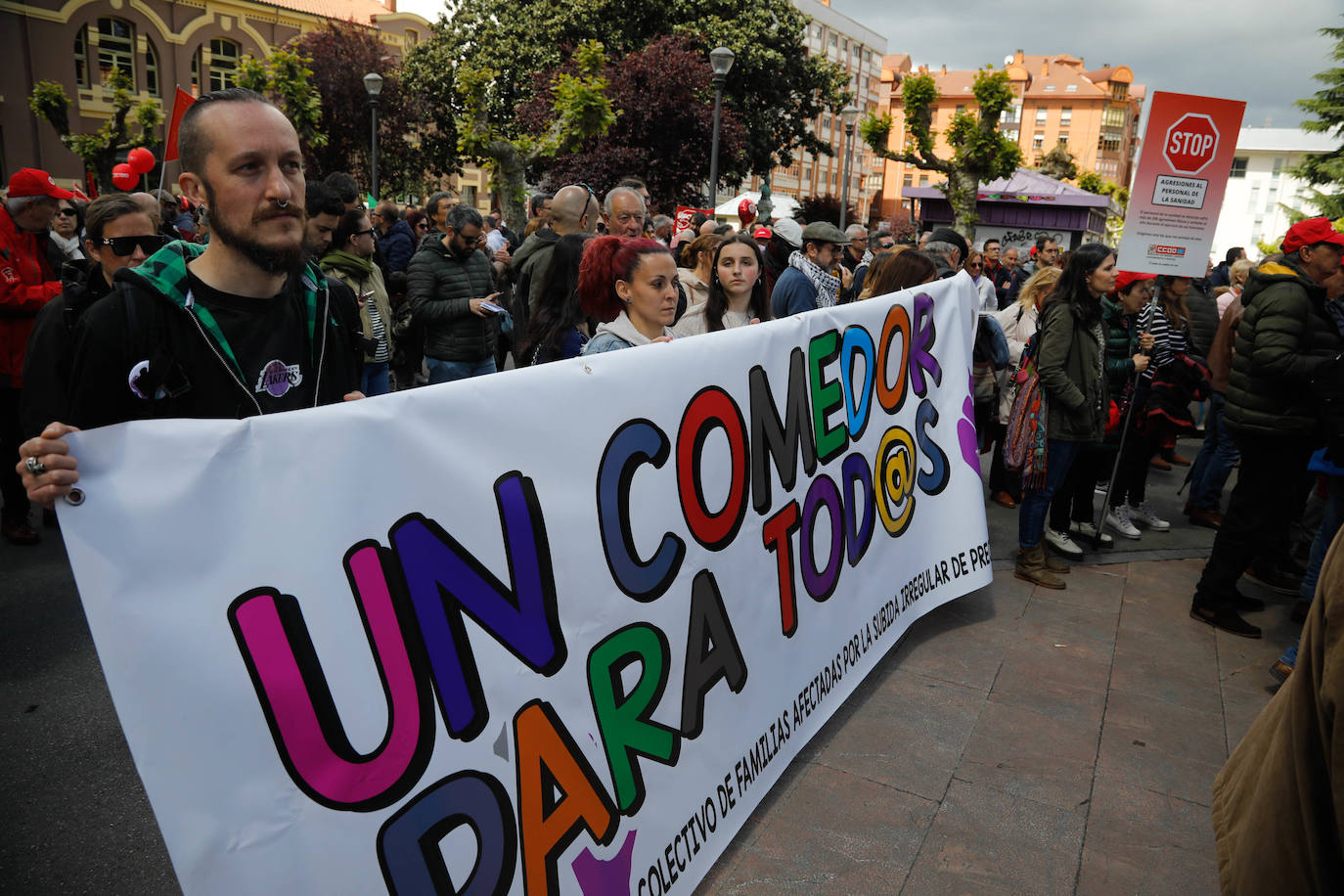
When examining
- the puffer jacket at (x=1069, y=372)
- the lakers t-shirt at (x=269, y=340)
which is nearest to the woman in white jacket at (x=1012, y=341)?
the puffer jacket at (x=1069, y=372)

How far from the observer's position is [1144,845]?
294 centimetres

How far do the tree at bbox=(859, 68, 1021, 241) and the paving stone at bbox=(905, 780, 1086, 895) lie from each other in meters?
26.5

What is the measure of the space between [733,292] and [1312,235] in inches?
121

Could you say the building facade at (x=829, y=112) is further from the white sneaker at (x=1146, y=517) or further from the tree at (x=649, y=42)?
the white sneaker at (x=1146, y=517)

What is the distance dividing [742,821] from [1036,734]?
1518mm

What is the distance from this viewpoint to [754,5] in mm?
31375

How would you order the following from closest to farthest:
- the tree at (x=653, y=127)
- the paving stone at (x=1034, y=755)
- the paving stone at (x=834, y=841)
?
the paving stone at (x=834, y=841) → the paving stone at (x=1034, y=755) → the tree at (x=653, y=127)

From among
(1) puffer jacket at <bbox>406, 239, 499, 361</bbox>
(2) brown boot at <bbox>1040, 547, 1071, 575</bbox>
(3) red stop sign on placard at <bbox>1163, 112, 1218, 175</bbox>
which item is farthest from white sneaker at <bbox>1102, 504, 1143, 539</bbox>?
(1) puffer jacket at <bbox>406, 239, 499, 361</bbox>

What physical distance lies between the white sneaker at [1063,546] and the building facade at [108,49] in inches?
1502

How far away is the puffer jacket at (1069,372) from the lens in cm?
507

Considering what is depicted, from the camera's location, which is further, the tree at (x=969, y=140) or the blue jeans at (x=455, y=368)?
the tree at (x=969, y=140)

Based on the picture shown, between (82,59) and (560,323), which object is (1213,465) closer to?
(560,323)

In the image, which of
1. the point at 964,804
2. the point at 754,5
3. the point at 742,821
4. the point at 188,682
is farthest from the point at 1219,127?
the point at 754,5

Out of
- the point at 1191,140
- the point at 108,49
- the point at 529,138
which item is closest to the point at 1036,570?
the point at 1191,140
